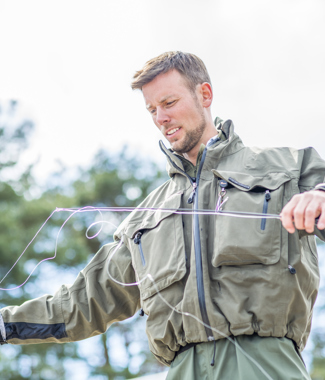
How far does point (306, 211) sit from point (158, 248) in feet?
3.36

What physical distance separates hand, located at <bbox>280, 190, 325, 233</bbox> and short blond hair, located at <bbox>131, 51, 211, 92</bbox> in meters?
1.44

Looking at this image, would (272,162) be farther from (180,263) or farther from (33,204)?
(33,204)

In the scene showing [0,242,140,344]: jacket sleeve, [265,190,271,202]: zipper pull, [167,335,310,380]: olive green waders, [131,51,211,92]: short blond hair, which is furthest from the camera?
[131,51,211,92]: short blond hair

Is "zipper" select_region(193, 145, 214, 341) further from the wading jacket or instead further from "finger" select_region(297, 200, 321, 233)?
"finger" select_region(297, 200, 321, 233)

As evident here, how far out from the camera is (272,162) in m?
3.01

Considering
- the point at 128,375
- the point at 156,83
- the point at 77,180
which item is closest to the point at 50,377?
the point at 128,375

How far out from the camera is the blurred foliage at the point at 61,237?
616 inches

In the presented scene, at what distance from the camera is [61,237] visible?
→ 17.2 meters

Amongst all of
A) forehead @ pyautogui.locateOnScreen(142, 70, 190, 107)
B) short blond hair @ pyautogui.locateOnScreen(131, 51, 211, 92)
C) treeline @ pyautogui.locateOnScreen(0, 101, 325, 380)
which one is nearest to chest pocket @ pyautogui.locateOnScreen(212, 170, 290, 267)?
forehead @ pyautogui.locateOnScreen(142, 70, 190, 107)

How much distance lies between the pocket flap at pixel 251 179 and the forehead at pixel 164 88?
25.9 inches

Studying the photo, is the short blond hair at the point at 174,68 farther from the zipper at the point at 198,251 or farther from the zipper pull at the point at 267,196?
the zipper pull at the point at 267,196

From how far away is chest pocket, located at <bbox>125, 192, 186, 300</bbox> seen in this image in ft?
9.68

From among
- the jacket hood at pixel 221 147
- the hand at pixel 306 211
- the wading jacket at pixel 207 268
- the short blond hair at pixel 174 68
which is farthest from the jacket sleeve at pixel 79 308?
the hand at pixel 306 211

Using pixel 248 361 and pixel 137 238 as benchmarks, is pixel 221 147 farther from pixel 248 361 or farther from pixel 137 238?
pixel 248 361
